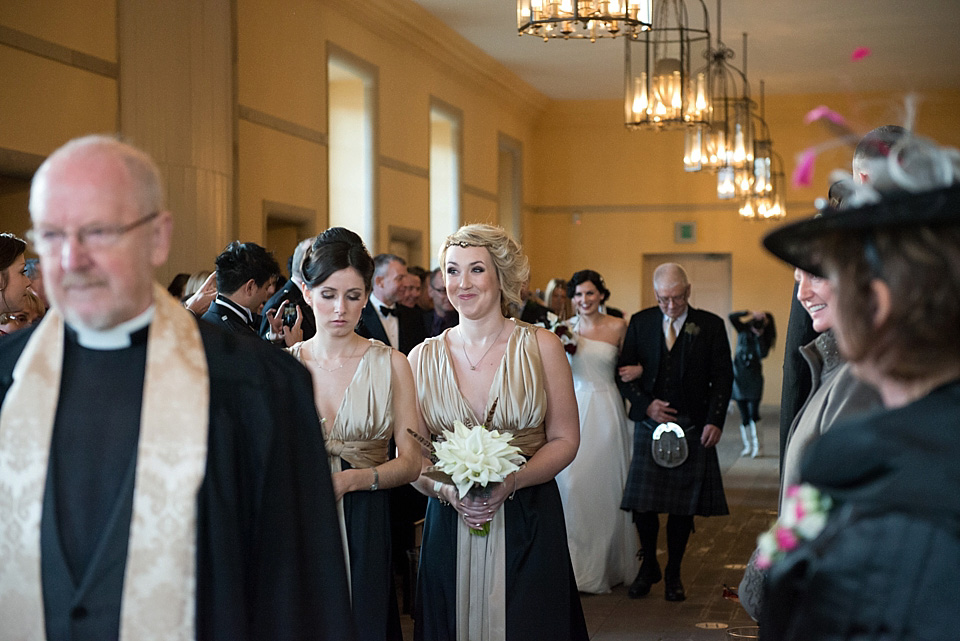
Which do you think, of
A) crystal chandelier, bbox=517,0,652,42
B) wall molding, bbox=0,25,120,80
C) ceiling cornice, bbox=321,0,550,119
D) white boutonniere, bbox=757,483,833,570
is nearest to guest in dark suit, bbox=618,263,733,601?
crystal chandelier, bbox=517,0,652,42

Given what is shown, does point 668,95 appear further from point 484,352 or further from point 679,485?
point 484,352

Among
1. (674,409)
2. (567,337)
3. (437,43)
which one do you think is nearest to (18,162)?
(567,337)

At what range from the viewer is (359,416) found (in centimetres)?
378

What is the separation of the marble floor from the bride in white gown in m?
0.19

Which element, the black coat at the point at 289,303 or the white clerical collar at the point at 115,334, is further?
the black coat at the point at 289,303

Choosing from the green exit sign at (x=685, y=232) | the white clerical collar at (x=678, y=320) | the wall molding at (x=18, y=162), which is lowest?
the white clerical collar at (x=678, y=320)

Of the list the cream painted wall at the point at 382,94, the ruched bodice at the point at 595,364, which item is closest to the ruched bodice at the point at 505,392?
the ruched bodice at the point at 595,364

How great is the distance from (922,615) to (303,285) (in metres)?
2.82

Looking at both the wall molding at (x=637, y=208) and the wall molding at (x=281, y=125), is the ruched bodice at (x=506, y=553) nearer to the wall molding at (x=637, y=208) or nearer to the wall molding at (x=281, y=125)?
the wall molding at (x=281, y=125)

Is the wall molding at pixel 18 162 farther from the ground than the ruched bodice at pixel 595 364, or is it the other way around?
the wall molding at pixel 18 162

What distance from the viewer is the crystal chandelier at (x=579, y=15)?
241 inches

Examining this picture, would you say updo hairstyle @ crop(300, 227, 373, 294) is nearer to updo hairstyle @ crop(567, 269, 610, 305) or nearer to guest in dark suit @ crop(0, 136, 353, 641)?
guest in dark suit @ crop(0, 136, 353, 641)

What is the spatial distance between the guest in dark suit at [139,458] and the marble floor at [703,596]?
6.84ft

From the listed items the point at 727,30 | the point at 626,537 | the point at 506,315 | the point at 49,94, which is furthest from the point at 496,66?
the point at 506,315
